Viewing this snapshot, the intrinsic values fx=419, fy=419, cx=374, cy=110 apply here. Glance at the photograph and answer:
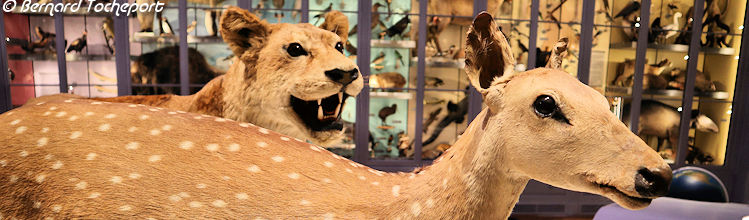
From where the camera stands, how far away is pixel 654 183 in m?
0.59

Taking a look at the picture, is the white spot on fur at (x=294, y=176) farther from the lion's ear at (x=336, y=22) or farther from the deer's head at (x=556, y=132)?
the lion's ear at (x=336, y=22)

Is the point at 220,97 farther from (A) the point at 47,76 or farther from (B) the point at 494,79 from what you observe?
(A) the point at 47,76

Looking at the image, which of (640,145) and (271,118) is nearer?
(640,145)

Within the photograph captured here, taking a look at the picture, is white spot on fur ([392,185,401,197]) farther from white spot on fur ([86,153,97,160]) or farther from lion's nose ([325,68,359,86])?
white spot on fur ([86,153,97,160])

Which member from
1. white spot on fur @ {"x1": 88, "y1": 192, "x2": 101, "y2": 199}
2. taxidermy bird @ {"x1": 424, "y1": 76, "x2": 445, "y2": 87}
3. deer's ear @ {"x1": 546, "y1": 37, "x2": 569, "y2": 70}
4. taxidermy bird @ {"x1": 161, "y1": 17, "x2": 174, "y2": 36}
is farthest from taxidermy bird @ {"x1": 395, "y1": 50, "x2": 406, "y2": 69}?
white spot on fur @ {"x1": 88, "y1": 192, "x2": 101, "y2": 199}

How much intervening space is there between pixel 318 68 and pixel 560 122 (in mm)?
604

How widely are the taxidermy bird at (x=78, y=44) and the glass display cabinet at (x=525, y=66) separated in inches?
0.8

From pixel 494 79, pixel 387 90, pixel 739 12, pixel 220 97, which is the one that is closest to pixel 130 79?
pixel 387 90

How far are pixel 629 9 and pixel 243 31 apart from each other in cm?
394

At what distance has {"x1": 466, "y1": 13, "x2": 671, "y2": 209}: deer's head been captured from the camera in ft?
1.99

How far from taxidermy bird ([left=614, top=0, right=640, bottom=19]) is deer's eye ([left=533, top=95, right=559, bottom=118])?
3.89 metres

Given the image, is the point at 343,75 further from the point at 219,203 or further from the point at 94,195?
the point at 94,195

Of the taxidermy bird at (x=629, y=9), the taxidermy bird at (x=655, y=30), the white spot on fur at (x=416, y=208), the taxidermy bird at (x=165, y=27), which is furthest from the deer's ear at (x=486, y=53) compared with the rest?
the taxidermy bird at (x=655, y=30)

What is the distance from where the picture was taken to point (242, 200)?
2.35ft
